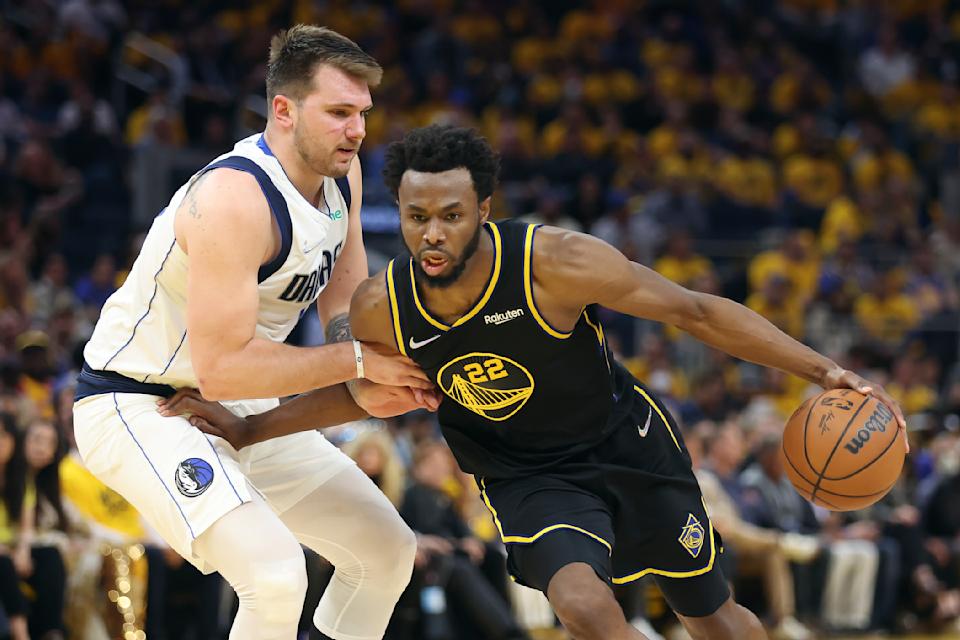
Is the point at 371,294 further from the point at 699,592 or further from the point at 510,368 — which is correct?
the point at 699,592

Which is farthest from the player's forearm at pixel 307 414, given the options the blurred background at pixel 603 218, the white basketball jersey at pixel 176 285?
the blurred background at pixel 603 218

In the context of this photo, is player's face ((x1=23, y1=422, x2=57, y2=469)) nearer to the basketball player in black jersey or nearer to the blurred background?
the blurred background

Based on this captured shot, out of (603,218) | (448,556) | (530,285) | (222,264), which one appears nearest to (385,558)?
(530,285)

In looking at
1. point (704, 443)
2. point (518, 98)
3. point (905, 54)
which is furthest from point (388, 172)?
point (905, 54)

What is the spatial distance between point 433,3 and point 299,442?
40.7 ft

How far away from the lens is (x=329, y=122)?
14.9 feet

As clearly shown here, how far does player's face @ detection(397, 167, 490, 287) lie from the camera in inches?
172

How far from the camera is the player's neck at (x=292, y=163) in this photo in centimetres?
462

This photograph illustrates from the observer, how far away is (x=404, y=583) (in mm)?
4938

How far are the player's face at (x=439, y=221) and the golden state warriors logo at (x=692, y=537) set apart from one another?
47.3 inches

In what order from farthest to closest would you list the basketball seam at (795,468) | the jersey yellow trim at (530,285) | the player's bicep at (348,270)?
1. the player's bicep at (348,270)
2. the basketball seam at (795,468)
3. the jersey yellow trim at (530,285)

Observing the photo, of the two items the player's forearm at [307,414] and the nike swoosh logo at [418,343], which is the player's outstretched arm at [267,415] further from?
the nike swoosh logo at [418,343]

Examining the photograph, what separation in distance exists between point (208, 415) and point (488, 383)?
953 millimetres

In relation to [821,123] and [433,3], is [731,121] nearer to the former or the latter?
[821,123]
